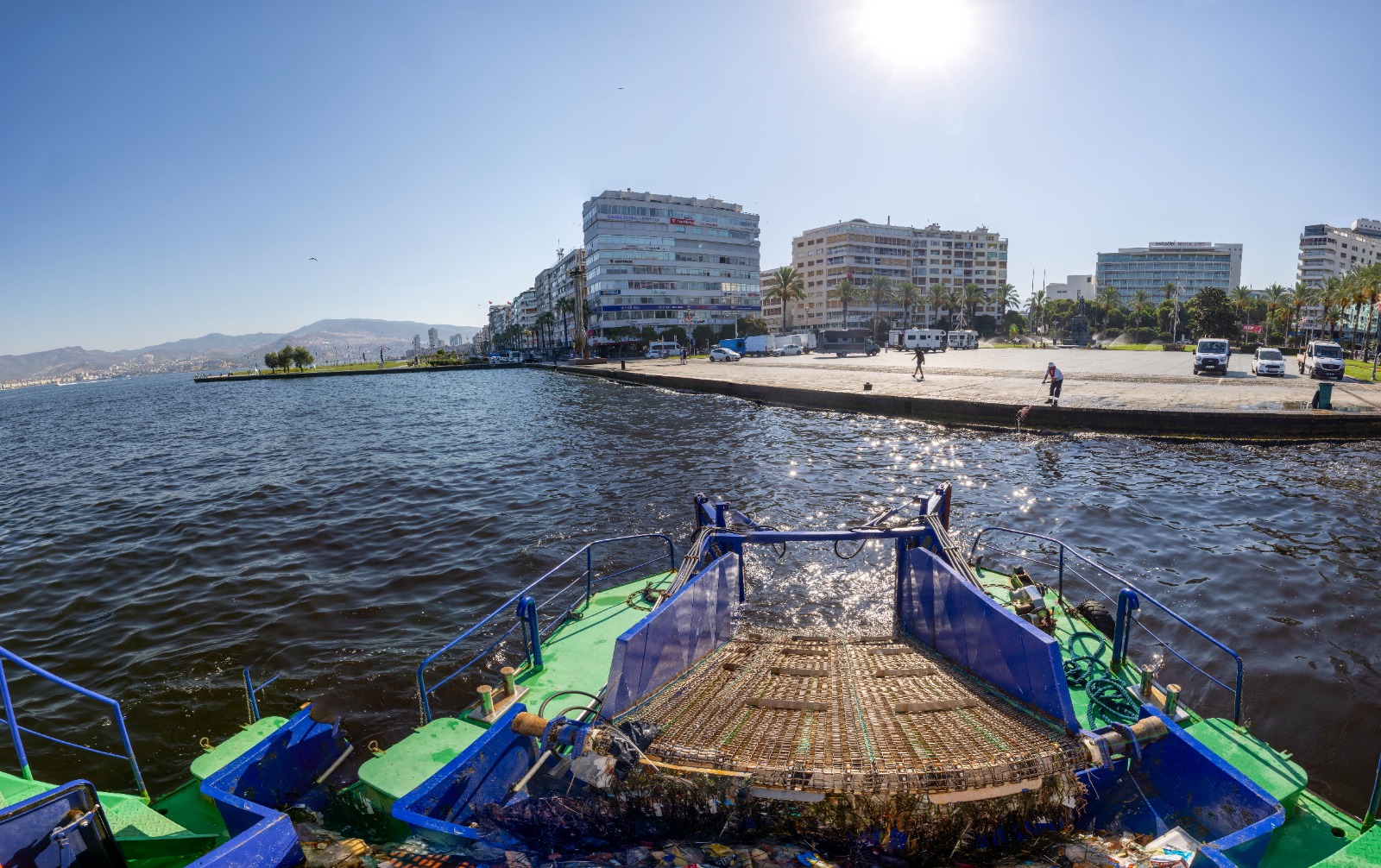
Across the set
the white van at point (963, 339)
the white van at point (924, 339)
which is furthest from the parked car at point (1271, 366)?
the white van at point (963, 339)

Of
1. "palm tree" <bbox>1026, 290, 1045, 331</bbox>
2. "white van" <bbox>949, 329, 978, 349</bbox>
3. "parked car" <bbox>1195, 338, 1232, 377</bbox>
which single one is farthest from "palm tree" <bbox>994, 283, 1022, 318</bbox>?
"parked car" <bbox>1195, 338, 1232, 377</bbox>

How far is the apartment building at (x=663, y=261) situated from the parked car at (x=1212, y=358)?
8718 centimetres

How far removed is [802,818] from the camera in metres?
3.99

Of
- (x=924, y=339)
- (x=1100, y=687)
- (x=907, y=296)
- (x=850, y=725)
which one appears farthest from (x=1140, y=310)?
(x=850, y=725)

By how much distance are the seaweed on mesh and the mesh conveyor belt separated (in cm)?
13

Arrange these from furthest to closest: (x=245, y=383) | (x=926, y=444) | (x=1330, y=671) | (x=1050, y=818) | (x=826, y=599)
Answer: (x=245, y=383) < (x=926, y=444) < (x=826, y=599) < (x=1330, y=671) < (x=1050, y=818)

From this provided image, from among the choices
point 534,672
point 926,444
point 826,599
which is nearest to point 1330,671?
point 826,599

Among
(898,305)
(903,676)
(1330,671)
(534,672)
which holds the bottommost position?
(1330,671)

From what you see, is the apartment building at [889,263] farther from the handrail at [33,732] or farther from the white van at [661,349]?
the handrail at [33,732]

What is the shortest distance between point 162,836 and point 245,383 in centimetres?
13373

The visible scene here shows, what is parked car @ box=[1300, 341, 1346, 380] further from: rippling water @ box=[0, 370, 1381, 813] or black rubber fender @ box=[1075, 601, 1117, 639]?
black rubber fender @ box=[1075, 601, 1117, 639]

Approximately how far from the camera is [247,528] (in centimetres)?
1677

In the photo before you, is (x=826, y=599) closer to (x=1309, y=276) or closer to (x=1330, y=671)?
(x=1330, y=671)

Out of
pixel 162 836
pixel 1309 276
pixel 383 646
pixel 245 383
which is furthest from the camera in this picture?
pixel 1309 276
